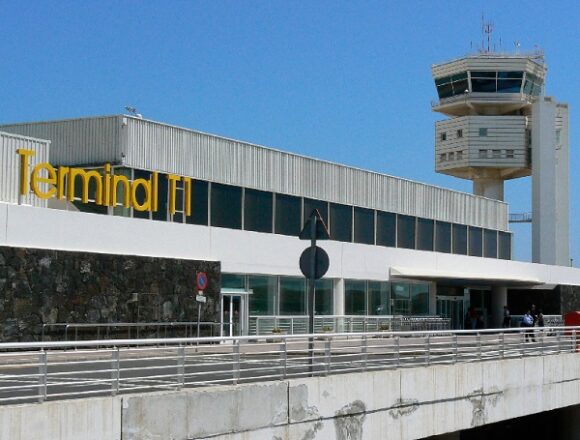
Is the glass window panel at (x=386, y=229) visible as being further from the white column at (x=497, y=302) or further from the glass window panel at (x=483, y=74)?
the glass window panel at (x=483, y=74)

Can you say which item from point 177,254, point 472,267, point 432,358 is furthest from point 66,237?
point 472,267

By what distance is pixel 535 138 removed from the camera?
233 feet

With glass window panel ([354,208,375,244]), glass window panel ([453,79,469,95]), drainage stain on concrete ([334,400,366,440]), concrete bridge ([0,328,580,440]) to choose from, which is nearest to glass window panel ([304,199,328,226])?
glass window panel ([354,208,375,244])

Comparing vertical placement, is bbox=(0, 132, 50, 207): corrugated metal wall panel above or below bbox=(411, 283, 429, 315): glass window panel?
above

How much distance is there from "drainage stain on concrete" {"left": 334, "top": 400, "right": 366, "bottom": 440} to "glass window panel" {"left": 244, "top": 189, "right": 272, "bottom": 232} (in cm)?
2072

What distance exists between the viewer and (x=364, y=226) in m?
44.6

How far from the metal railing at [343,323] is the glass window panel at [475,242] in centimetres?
648

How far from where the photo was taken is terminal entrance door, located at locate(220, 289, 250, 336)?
34.5 metres

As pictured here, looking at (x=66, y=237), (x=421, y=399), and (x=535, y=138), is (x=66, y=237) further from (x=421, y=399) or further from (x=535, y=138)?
(x=535, y=138)

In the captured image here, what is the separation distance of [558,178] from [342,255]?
3597 cm

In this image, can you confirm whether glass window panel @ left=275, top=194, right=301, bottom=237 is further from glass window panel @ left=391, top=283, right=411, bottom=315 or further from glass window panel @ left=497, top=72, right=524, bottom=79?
glass window panel @ left=497, top=72, right=524, bottom=79

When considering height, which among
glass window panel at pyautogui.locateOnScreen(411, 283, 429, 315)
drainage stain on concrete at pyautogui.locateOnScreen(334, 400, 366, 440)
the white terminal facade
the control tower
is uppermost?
the control tower

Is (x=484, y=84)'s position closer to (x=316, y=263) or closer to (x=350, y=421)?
(x=350, y=421)

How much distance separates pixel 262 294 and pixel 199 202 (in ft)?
13.0
